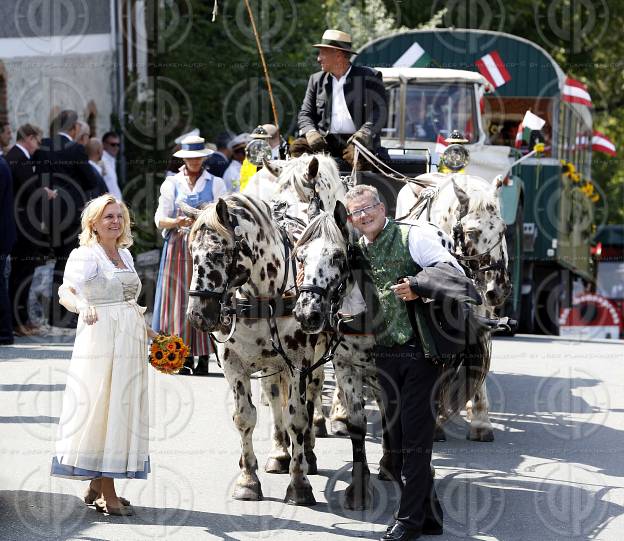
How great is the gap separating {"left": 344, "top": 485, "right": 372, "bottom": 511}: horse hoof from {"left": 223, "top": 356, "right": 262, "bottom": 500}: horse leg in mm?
604

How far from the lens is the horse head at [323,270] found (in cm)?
730

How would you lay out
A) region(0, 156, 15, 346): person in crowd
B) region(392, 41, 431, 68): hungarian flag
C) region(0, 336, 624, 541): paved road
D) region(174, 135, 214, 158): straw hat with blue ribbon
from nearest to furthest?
region(0, 336, 624, 541): paved road → region(174, 135, 214, 158): straw hat with blue ribbon → region(0, 156, 15, 346): person in crowd → region(392, 41, 431, 68): hungarian flag

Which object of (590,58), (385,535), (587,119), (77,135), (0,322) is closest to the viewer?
(385,535)

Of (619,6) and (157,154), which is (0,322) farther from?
(619,6)

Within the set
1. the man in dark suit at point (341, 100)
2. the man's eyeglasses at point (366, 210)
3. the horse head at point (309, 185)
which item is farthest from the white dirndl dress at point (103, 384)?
the man in dark suit at point (341, 100)

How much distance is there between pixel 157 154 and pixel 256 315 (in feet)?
50.3

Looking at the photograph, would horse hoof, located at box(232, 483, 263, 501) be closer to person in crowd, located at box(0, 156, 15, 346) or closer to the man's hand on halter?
the man's hand on halter

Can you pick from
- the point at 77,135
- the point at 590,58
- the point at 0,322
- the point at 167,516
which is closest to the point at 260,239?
the point at 167,516

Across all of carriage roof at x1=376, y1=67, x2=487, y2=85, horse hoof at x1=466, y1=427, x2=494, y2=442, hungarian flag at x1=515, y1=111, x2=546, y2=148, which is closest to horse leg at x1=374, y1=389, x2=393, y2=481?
horse hoof at x1=466, y1=427, x2=494, y2=442

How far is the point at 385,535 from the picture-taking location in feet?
23.4

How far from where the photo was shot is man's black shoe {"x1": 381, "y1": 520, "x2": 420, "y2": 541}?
7067mm

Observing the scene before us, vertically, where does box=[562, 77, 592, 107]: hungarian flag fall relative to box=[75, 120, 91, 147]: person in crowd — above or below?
above

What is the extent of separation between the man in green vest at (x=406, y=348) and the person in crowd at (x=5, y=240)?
25.5 ft

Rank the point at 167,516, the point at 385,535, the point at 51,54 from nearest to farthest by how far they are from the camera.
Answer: the point at 385,535 → the point at 167,516 → the point at 51,54
